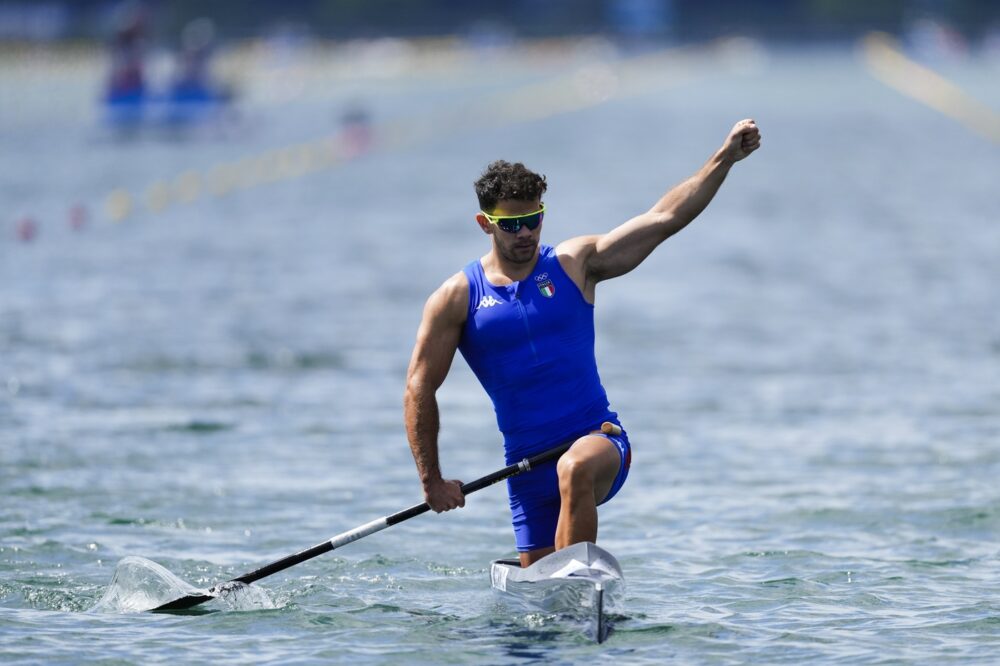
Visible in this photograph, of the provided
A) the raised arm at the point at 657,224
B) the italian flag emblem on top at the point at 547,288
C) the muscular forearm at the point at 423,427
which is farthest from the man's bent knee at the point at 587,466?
the raised arm at the point at 657,224

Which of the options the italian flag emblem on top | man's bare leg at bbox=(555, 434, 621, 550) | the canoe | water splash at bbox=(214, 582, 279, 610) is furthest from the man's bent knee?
water splash at bbox=(214, 582, 279, 610)

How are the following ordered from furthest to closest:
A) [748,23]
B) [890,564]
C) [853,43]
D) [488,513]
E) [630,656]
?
[748,23] < [853,43] < [488,513] < [890,564] < [630,656]

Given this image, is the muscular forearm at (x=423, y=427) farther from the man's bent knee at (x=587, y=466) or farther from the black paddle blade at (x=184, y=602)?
the black paddle blade at (x=184, y=602)

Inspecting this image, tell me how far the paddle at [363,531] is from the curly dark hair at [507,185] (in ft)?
3.64

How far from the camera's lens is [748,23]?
12800 centimetres

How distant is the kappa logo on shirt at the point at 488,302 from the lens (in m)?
8.80

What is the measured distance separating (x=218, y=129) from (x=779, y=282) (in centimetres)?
2788

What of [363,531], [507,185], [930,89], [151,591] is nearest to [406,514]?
[363,531]

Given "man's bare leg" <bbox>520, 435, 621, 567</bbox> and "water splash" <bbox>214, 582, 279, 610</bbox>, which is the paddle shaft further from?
"man's bare leg" <bbox>520, 435, 621, 567</bbox>

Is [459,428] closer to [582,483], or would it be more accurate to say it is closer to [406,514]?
[406,514]

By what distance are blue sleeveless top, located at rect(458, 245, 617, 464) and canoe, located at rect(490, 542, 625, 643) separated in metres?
0.60

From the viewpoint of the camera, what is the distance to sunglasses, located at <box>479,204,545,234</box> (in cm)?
869

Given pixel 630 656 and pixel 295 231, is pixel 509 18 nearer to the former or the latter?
pixel 295 231

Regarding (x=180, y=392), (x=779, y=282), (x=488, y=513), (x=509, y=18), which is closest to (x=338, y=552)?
(x=488, y=513)
